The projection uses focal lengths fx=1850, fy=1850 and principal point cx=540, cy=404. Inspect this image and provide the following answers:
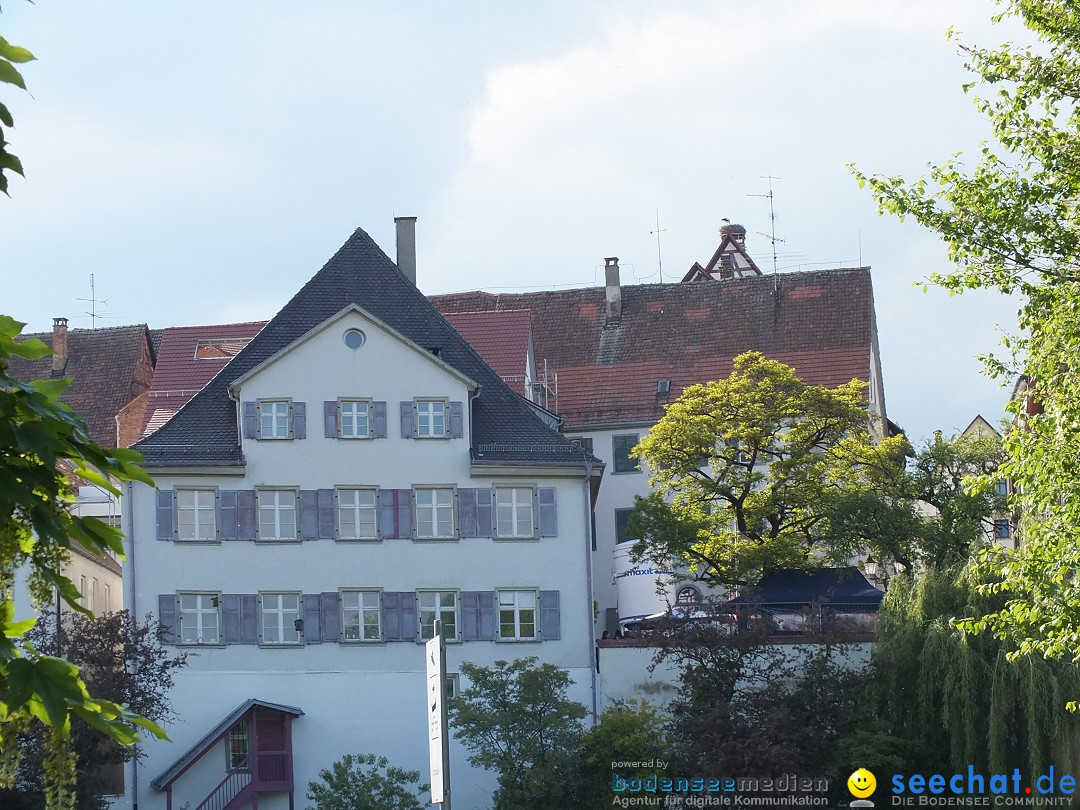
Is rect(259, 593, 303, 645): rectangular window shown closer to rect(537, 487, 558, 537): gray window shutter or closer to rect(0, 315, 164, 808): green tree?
rect(537, 487, 558, 537): gray window shutter

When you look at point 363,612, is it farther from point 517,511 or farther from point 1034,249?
point 1034,249

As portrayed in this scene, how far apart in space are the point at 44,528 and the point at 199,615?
1439 inches

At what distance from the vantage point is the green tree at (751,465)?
4575 cm

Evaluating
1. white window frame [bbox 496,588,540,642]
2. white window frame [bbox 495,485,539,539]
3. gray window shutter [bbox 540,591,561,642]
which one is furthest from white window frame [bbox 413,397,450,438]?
gray window shutter [bbox 540,591,561,642]

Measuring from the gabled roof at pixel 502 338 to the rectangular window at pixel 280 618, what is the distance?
13.3 m

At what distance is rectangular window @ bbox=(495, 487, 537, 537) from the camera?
141 feet

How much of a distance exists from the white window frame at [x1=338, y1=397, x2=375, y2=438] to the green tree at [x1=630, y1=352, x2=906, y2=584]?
7.50 m

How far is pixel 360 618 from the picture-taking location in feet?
137

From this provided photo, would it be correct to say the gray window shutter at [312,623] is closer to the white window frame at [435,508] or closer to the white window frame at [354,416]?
the white window frame at [435,508]

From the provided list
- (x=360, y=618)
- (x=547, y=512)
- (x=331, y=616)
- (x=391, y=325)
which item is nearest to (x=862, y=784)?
(x=547, y=512)

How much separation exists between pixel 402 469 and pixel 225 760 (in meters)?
7.68

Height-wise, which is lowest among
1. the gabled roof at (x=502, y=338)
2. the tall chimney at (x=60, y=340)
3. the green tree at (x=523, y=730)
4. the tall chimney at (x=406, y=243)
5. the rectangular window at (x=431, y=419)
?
the green tree at (x=523, y=730)

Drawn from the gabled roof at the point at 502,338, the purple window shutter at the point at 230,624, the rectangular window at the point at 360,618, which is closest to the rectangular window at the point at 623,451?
the gabled roof at the point at 502,338

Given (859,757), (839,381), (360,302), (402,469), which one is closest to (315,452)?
(402,469)
